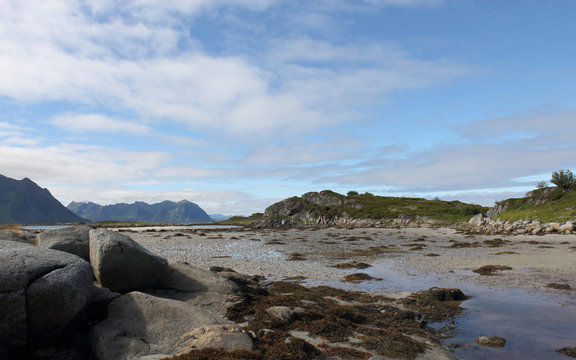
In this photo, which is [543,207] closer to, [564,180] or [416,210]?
[564,180]

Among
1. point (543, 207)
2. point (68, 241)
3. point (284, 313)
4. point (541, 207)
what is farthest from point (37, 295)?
point (541, 207)

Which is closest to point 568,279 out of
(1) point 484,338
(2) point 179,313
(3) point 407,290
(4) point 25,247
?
(3) point 407,290

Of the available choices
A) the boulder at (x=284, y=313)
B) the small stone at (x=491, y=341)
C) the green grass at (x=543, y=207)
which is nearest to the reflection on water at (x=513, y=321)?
the small stone at (x=491, y=341)

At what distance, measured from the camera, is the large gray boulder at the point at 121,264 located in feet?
34.7

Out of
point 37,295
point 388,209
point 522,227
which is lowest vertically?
point 37,295

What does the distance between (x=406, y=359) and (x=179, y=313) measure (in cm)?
580

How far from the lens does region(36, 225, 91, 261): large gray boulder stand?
40.1ft

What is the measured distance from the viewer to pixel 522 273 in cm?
1725

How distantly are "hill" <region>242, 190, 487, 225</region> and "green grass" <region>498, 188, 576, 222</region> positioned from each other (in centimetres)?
1650

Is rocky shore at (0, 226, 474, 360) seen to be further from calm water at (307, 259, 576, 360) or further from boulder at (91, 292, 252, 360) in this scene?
calm water at (307, 259, 576, 360)

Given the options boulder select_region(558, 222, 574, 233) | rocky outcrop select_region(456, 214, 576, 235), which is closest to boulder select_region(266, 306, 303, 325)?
rocky outcrop select_region(456, 214, 576, 235)

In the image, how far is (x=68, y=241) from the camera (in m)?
12.5

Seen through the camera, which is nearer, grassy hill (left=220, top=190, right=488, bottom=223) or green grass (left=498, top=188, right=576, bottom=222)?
green grass (left=498, top=188, right=576, bottom=222)

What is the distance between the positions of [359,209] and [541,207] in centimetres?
5885
